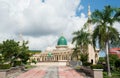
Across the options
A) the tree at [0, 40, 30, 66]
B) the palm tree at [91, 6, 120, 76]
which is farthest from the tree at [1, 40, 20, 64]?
the palm tree at [91, 6, 120, 76]

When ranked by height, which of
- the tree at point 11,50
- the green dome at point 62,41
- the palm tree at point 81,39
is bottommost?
the tree at point 11,50

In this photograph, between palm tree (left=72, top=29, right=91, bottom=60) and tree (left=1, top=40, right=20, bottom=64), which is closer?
tree (left=1, top=40, right=20, bottom=64)

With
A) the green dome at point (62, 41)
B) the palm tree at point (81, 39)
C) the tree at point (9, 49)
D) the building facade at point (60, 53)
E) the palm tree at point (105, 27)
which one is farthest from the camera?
the green dome at point (62, 41)

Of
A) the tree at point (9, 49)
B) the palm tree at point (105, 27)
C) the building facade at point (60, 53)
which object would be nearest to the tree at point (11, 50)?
the tree at point (9, 49)

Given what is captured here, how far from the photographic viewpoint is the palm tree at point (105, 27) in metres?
26.6

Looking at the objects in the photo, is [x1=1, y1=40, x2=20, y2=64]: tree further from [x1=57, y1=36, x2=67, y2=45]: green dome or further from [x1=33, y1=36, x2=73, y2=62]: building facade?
[x1=57, y1=36, x2=67, y2=45]: green dome

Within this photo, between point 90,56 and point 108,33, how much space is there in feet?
97.3

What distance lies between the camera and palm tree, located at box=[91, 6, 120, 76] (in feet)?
87.2

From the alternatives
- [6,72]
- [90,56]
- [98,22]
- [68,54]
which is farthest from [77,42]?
[68,54]

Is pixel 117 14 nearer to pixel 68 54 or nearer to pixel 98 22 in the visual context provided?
pixel 98 22

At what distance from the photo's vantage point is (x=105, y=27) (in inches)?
1057

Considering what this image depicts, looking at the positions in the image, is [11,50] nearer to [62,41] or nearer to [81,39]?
[81,39]

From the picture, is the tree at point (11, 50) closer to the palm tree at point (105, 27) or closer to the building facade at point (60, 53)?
the palm tree at point (105, 27)

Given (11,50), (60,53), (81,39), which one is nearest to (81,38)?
(81,39)
